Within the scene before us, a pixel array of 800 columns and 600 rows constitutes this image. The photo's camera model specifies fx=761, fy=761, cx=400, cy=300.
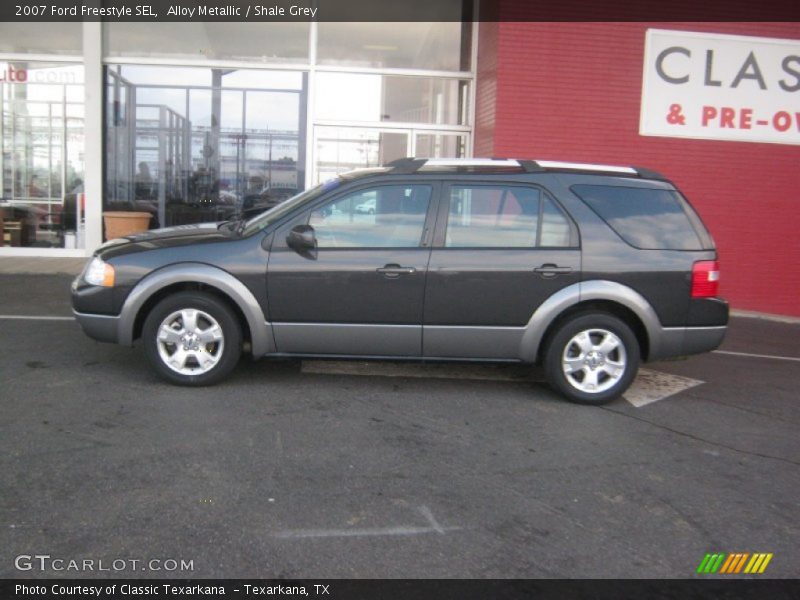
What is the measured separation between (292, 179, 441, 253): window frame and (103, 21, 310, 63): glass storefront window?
8.48 metres

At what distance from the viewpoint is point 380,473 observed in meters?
4.30

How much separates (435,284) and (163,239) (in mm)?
2161

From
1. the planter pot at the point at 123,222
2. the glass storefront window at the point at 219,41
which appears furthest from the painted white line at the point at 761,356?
the planter pot at the point at 123,222

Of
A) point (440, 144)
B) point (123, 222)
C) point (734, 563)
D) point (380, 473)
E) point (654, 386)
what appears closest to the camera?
point (734, 563)

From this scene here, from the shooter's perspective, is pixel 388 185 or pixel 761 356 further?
pixel 761 356

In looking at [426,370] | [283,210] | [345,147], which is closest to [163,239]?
[283,210]

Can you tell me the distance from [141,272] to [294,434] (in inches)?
71.9

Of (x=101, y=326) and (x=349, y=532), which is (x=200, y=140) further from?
(x=349, y=532)

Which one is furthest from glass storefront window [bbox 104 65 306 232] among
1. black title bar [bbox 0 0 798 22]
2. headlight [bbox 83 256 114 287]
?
headlight [bbox 83 256 114 287]

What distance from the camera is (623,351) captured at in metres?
5.75

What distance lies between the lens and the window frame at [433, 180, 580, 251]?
18.9 ft

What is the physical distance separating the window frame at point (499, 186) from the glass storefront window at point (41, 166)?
10.00m
